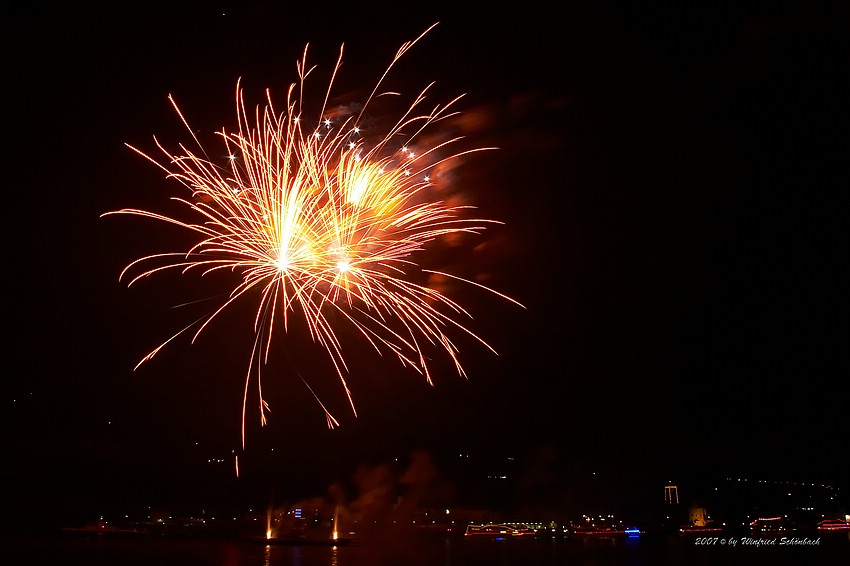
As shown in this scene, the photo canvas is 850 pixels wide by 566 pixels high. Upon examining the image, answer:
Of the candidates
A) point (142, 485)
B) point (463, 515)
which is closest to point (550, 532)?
point (463, 515)

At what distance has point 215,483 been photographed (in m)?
61.3

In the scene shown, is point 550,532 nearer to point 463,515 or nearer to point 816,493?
point 463,515

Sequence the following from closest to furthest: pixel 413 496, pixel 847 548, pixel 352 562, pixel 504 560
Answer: pixel 352 562 < pixel 504 560 < pixel 847 548 < pixel 413 496

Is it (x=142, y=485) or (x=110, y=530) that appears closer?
(x=110, y=530)

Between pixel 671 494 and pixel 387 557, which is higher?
pixel 387 557

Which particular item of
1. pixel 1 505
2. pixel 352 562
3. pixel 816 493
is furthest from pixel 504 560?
pixel 816 493

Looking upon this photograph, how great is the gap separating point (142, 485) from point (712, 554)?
4385cm

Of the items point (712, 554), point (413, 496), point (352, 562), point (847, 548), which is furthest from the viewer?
point (413, 496)

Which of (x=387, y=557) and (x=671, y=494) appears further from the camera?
(x=671, y=494)

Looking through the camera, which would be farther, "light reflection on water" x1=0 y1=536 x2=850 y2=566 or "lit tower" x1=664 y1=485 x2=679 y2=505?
"lit tower" x1=664 y1=485 x2=679 y2=505

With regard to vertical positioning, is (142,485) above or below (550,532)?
above

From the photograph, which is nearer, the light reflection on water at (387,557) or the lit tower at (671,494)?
the light reflection on water at (387,557)

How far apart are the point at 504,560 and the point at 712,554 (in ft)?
40.5

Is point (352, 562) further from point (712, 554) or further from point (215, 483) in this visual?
point (215, 483)
